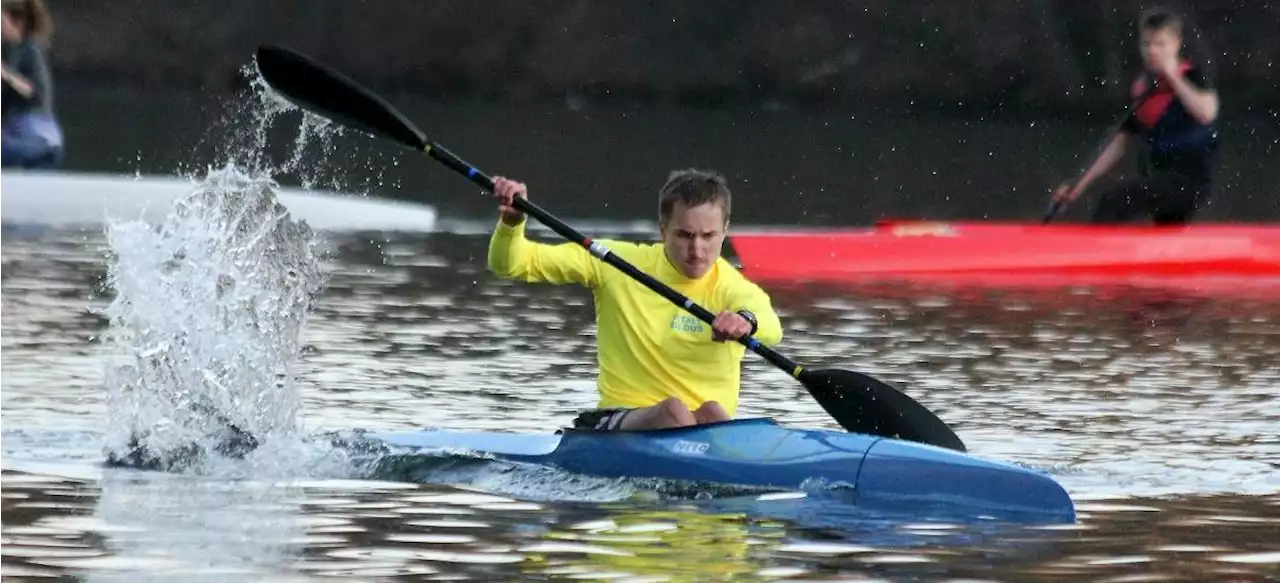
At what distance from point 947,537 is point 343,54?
39472mm

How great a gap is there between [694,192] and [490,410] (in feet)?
8.19

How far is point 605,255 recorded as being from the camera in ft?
29.8

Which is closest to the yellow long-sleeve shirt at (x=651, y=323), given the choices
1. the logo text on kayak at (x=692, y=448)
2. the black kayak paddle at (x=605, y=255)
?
the black kayak paddle at (x=605, y=255)

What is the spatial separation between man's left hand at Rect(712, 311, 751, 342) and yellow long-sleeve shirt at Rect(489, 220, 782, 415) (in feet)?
0.75

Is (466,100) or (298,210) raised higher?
A: (466,100)

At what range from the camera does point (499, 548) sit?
7.55 metres

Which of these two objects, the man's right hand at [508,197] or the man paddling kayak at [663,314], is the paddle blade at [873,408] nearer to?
the man paddling kayak at [663,314]

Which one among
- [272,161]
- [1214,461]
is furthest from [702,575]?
[272,161]

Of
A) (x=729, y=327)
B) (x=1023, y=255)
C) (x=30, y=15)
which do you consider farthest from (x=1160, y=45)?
(x=30, y=15)

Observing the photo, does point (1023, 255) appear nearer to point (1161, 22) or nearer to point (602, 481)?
point (1161, 22)

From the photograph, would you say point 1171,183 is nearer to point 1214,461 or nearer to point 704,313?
point 1214,461

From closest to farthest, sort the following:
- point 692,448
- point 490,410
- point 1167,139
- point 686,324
A: point 692,448, point 686,324, point 490,410, point 1167,139

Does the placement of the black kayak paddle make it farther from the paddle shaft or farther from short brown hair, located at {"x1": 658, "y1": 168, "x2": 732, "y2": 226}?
short brown hair, located at {"x1": 658, "y1": 168, "x2": 732, "y2": 226}

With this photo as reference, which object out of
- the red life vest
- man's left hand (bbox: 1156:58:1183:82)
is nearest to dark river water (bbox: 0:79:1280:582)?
the red life vest
